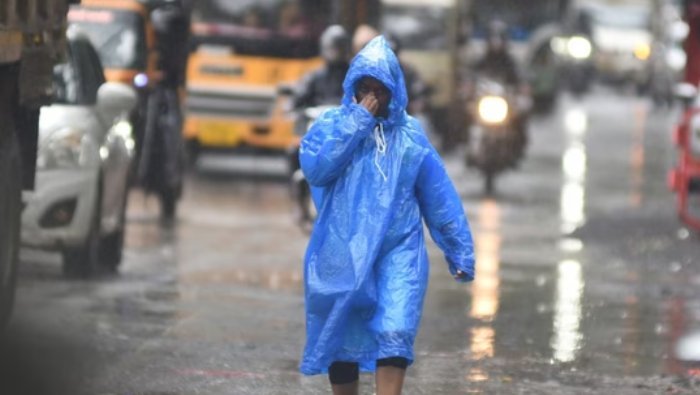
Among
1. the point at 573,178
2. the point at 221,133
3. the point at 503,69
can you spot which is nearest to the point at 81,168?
the point at 221,133

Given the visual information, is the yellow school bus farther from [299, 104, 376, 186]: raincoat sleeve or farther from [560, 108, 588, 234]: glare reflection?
[299, 104, 376, 186]: raincoat sleeve

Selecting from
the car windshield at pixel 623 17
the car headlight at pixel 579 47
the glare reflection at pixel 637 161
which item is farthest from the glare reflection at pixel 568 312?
the car windshield at pixel 623 17

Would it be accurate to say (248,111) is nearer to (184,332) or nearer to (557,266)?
(557,266)

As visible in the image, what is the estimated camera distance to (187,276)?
14.0m

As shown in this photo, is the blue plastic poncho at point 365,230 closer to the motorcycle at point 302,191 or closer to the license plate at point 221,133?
the motorcycle at point 302,191

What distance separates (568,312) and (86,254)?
3.29 metres

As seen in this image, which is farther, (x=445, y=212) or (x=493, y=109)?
(x=493, y=109)

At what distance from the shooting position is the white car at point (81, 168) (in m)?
13.0

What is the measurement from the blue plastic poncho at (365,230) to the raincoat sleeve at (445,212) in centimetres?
2

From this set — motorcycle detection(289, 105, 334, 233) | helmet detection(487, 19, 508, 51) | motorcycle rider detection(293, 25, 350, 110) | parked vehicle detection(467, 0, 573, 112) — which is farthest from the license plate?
parked vehicle detection(467, 0, 573, 112)

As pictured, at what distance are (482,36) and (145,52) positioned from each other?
2324cm

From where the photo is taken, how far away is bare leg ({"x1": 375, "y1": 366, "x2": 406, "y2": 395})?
7.52 metres

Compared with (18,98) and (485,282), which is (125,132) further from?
(18,98)

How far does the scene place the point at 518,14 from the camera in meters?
46.1
